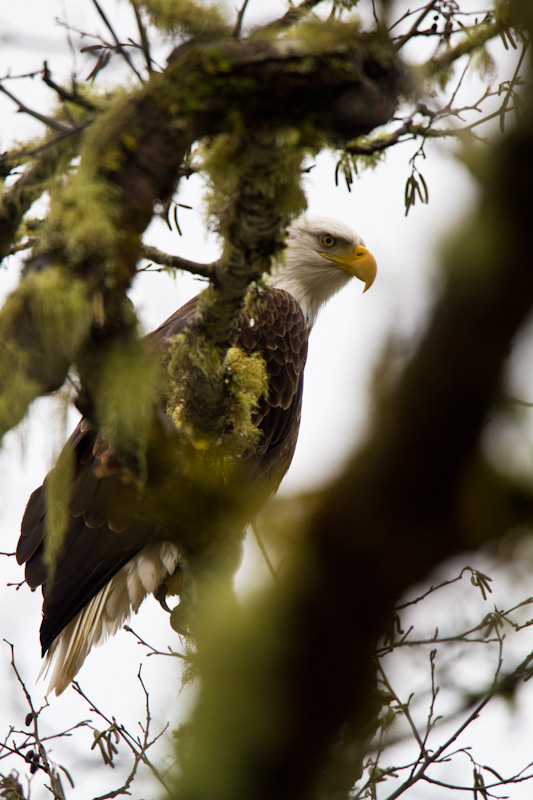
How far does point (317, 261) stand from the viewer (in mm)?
5367

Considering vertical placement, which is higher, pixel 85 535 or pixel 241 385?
pixel 85 535

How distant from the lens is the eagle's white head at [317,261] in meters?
5.30

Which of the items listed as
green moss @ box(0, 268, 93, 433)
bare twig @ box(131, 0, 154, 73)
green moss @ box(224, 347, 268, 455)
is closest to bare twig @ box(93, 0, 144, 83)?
bare twig @ box(131, 0, 154, 73)

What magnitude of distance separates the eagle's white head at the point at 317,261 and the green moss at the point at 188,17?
3546 mm

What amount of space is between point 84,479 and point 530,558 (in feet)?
10.3

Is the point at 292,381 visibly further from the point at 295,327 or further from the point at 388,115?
the point at 388,115

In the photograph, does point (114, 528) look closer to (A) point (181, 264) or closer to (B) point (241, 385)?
(B) point (241, 385)

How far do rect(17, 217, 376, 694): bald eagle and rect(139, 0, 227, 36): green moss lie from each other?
1.39m

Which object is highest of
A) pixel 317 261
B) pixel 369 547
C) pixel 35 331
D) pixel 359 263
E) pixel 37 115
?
pixel 317 261

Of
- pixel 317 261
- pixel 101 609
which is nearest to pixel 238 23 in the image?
pixel 101 609

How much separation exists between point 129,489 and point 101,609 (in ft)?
4.44

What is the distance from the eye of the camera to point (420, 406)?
2.53 ft

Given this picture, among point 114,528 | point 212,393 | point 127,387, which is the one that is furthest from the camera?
point 114,528

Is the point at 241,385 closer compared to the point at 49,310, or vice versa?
the point at 49,310
